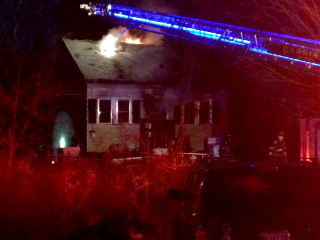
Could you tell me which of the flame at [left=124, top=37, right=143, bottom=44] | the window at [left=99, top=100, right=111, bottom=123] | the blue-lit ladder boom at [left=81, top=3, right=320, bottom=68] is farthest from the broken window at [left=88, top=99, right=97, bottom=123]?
the blue-lit ladder boom at [left=81, top=3, right=320, bottom=68]

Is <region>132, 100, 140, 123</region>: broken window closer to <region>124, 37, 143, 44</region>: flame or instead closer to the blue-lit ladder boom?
<region>124, 37, 143, 44</region>: flame

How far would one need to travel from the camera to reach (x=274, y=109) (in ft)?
70.6

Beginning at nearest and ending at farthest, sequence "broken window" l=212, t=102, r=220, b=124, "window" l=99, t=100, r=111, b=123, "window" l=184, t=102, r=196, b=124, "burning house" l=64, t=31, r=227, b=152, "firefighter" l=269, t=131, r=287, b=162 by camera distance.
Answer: "firefighter" l=269, t=131, r=287, b=162
"window" l=184, t=102, r=196, b=124
"burning house" l=64, t=31, r=227, b=152
"window" l=99, t=100, r=111, b=123
"broken window" l=212, t=102, r=220, b=124

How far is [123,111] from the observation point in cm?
2416

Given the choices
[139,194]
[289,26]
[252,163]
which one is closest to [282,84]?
[289,26]

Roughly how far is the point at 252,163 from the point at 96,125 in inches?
752

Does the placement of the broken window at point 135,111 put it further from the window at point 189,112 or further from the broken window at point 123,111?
the window at point 189,112

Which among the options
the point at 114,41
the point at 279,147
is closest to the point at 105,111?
the point at 114,41

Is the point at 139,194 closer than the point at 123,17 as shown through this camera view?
Yes

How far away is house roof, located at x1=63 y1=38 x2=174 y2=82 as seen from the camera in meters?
23.5

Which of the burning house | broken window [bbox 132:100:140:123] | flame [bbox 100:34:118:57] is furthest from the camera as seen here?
flame [bbox 100:34:118:57]

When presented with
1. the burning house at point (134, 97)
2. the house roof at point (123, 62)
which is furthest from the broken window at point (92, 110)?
the house roof at point (123, 62)

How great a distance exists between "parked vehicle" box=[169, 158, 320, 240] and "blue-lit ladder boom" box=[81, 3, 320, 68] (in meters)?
5.32

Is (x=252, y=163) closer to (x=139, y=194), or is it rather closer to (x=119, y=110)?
(x=139, y=194)
